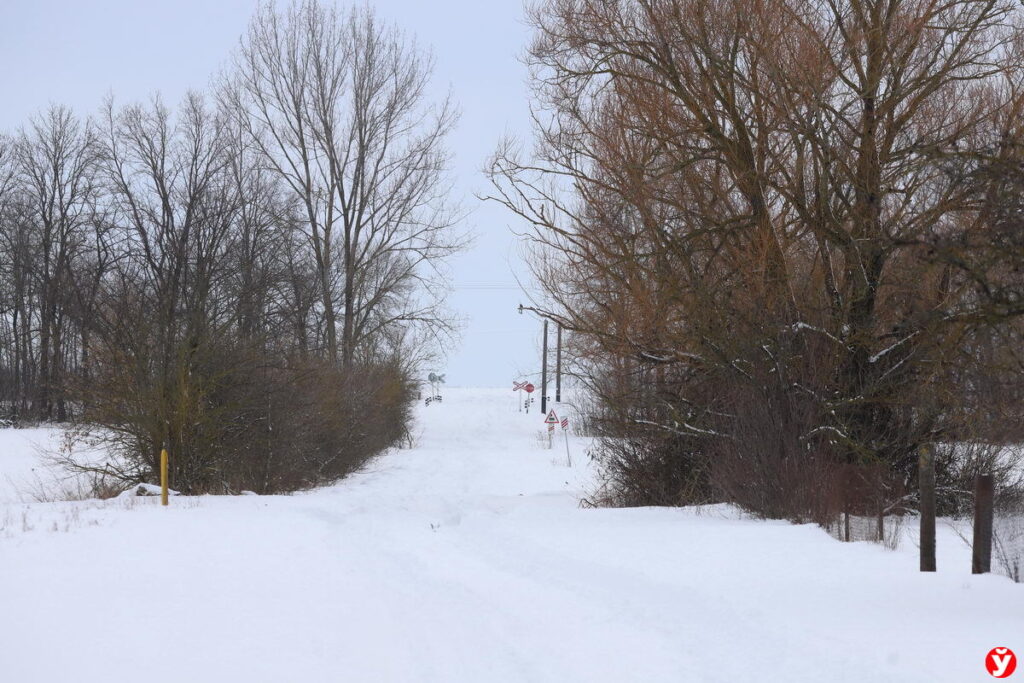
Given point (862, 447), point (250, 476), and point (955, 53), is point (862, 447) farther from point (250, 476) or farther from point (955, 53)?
point (250, 476)

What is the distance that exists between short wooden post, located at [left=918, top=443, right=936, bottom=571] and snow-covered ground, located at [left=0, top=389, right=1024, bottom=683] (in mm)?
156

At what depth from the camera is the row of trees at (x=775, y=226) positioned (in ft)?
47.0

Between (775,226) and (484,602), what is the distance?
9355mm

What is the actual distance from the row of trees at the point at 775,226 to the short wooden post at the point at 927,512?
349 cm

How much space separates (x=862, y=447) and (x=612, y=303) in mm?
4350

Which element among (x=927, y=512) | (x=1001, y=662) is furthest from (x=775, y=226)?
(x=1001, y=662)

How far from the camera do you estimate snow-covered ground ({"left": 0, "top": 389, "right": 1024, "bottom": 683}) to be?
684 centimetres

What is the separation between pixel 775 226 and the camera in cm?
1630

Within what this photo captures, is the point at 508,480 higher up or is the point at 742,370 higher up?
the point at 742,370

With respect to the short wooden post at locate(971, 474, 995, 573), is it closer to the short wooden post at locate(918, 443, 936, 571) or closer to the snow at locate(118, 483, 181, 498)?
the short wooden post at locate(918, 443, 936, 571)

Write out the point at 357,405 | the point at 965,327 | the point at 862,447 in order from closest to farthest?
the point at 965,327
the point at 862,447
the point at 357,405

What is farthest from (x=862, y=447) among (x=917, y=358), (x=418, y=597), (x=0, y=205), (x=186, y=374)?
(x=0, y=205)

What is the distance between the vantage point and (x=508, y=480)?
84.9 feet

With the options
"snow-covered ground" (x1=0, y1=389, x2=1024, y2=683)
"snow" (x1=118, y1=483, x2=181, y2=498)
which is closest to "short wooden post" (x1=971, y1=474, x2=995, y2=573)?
"snow-covered ground" (x1=0, y1=389, x2=1024, y2=683)
